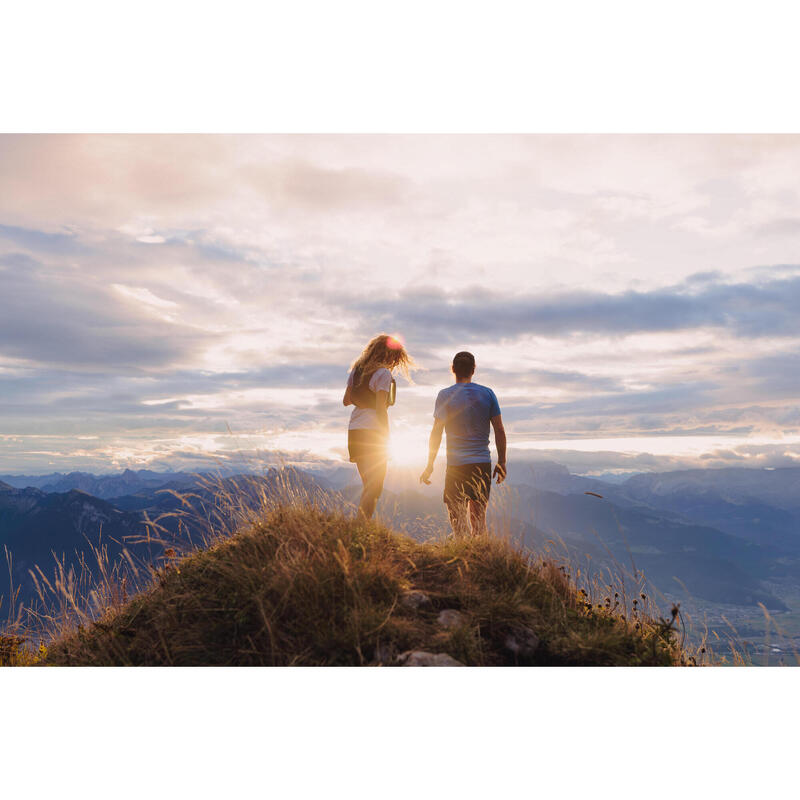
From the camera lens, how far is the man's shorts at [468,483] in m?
7.25

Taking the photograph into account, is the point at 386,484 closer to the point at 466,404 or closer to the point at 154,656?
the point at 466,404

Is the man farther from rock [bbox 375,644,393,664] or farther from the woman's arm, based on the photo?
rock [bbox 375,644,393,664]

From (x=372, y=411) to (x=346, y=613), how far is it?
12.0ft

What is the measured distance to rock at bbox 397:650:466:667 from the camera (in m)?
3.99

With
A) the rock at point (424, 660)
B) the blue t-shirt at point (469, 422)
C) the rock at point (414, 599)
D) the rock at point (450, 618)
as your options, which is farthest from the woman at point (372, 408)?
the rock at point (424, 660)

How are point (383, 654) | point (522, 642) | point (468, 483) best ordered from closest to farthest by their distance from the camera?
1. point (383, 654)
2. point (522, 642)
3. point (468, 483)

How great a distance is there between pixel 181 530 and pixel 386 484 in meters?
2.87

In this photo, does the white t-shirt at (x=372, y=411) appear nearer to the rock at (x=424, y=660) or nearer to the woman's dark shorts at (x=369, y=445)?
the woman's dark shorts at (x=369, y=445)

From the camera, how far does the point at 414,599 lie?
477 cm

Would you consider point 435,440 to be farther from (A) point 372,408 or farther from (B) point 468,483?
(A) point 372,408

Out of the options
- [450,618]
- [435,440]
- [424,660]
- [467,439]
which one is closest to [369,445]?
[435,440]

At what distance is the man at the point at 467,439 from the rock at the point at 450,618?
2519 millimetres

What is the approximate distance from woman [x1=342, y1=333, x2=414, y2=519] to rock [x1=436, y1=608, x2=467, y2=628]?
275 cm

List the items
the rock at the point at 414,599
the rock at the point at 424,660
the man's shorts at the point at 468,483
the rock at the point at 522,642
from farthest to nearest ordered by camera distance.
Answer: the man's shorts at the point at 468,483 < the rock at the point at 414,599 < the rock at the point at 522,642 < the rock at the point at 424,660
